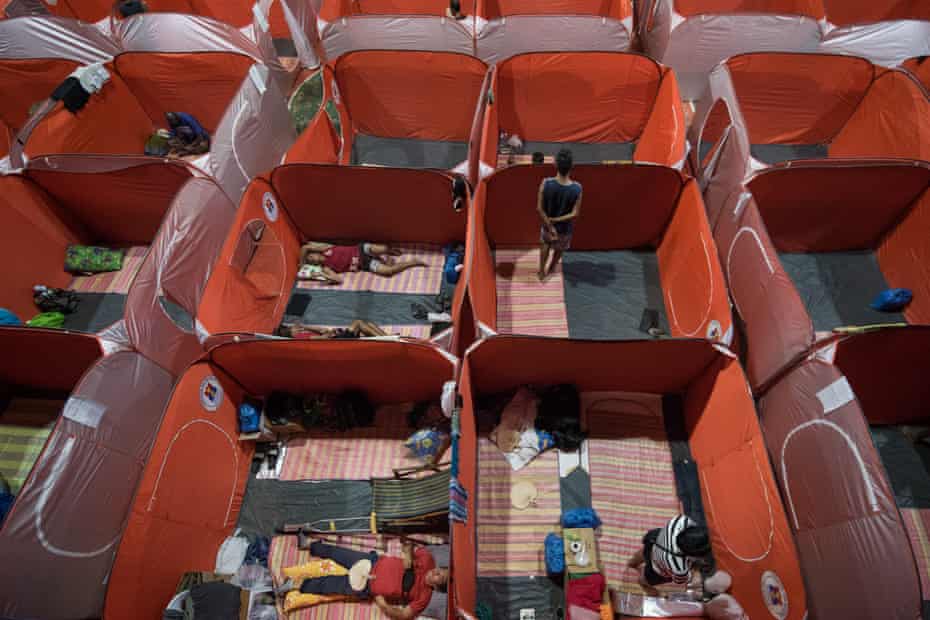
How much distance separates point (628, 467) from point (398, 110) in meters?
3.99

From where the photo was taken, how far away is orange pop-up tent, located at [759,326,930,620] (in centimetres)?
256

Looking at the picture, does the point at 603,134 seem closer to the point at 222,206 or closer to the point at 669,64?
the point at 669,64

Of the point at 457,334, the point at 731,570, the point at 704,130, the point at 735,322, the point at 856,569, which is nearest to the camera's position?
the point at 856,569

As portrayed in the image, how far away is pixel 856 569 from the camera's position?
2646 millimetres

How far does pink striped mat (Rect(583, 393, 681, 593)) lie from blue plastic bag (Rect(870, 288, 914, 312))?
205 centimetres

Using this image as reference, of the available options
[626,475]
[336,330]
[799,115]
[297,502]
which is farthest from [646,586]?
[799,115]

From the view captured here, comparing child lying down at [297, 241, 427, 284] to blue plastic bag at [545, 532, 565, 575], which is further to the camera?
child lying down at [297, 241, 427, 284]

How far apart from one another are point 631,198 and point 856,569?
2.80 meters

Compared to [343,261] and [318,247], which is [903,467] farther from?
[318,247]

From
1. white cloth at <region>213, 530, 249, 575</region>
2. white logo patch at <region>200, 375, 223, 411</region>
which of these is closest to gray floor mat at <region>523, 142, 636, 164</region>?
white logo patch at <region>200, 375, 223, 411</region>

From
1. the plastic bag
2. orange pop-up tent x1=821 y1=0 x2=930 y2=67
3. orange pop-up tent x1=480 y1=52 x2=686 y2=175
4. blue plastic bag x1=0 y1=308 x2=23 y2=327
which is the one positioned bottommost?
the plastic bag

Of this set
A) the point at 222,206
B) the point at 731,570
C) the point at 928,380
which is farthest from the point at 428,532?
the point at 928,380

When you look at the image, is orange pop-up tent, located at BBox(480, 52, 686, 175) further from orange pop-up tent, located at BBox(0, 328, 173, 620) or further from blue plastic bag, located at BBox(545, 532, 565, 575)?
orange pop-up tent, located at BBox(0, 328, 173, 620)

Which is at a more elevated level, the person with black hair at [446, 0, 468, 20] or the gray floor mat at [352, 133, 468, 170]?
the person with black hair at [446, 0, 468, 20]
